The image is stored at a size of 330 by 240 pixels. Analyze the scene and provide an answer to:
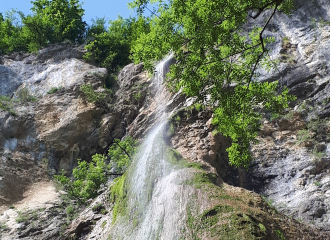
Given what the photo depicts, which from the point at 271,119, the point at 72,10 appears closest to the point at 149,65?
the point at 271,119

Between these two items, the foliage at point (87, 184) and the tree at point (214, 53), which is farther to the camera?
the foliage at point (87, 184)

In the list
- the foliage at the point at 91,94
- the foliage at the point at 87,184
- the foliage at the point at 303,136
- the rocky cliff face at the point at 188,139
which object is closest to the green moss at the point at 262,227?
the rocky cliff face at the point at 188,139

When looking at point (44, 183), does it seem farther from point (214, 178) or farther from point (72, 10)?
point (72, 10)

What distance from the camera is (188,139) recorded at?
1383 centimetres

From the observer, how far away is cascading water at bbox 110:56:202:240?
852 centimetres

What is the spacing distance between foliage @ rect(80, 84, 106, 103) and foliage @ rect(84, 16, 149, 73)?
5.16 metres

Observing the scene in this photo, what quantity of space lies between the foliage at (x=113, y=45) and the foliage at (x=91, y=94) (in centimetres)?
516

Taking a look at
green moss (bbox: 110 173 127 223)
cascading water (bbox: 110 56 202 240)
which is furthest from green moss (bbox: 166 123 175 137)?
green moss (bbox: 110 173 127 223)

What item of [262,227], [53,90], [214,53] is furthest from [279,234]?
[53,90]

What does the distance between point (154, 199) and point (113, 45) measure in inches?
737

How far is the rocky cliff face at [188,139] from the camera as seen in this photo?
355 inches

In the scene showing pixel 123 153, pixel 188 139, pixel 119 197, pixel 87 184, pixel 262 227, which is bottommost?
pixel 262 227

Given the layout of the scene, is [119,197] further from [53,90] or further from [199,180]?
[53,90]

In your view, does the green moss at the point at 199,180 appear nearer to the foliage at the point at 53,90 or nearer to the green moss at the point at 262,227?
the green moss at the point at 262,227
